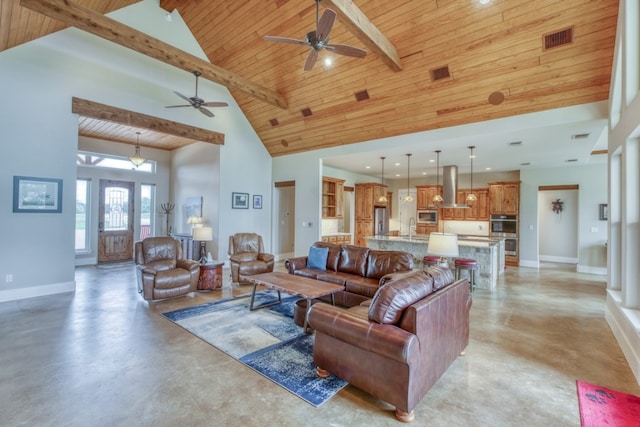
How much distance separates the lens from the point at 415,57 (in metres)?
4.64

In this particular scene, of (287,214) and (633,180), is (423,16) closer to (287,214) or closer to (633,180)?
(633,180)

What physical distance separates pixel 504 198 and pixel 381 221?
367cm

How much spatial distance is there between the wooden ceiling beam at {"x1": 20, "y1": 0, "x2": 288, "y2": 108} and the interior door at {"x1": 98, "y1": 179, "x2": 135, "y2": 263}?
492 centimetres

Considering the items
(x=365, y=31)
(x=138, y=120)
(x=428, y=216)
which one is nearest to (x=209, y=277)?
(x=138, y=120)

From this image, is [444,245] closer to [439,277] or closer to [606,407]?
[439,277]

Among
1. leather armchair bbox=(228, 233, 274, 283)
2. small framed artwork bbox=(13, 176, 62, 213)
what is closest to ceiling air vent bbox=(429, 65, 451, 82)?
leather armchair bbox=(228, 233, 274, 283)

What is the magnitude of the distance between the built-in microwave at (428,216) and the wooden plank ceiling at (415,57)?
15.1 feet

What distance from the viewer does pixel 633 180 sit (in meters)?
3.05

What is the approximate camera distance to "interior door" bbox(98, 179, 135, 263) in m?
8.18

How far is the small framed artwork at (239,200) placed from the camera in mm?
7766

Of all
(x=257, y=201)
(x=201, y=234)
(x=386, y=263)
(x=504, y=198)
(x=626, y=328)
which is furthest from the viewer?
(x=504, y=198)

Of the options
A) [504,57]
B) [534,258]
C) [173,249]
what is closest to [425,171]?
[534,258]

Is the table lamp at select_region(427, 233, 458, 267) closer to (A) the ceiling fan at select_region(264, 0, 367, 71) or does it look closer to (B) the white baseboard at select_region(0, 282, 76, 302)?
(A) the ceiling fan at select_region(264, 0, 367, 71)

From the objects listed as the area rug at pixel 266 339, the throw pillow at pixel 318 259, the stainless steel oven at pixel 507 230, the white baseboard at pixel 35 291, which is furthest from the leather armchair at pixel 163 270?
the stainless steel oven at pixel 507 230
